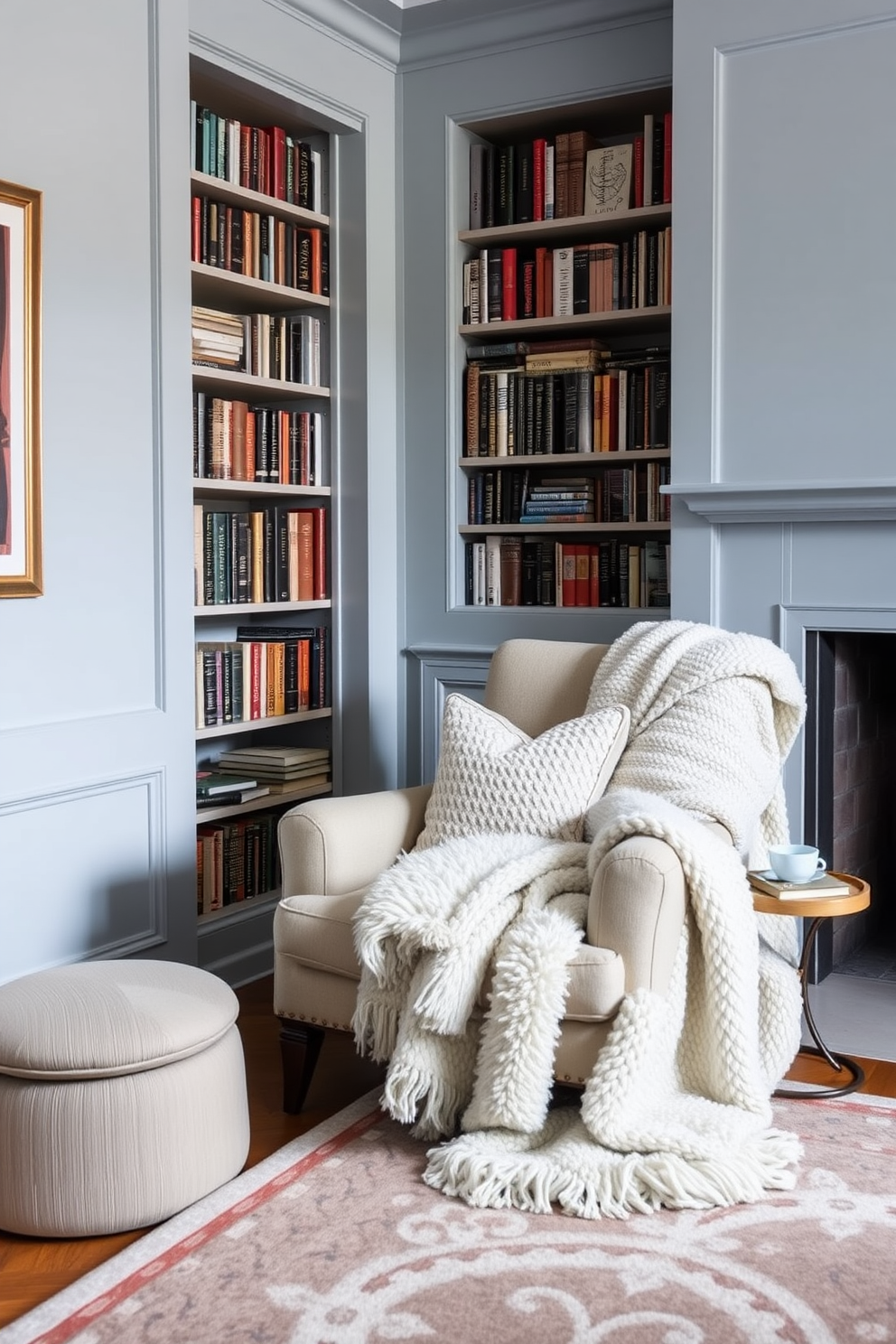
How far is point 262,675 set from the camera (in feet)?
12.9

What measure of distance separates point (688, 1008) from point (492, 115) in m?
2.74

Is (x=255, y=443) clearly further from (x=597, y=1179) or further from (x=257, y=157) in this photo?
(x=597, y=1179)

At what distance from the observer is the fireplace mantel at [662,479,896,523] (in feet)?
10.8

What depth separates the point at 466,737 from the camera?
3.02 m

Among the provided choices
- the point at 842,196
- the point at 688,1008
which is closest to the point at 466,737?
the point at 688,1008

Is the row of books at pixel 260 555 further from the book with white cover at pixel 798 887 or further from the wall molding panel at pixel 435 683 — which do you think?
the book with white cover at pixel 798 887

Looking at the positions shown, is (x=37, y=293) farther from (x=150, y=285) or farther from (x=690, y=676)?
(x=690, y=676)

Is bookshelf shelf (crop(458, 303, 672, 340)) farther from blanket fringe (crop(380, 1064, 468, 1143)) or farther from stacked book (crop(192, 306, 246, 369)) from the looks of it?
blanket fringe (crop(380, 1064, 468, 1143))

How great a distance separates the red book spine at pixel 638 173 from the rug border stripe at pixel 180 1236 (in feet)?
8.58

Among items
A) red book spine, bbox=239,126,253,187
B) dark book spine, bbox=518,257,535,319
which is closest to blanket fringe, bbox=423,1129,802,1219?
dark book spine, bbox=518,257,535,319

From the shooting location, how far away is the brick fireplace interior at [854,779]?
11.7 ft

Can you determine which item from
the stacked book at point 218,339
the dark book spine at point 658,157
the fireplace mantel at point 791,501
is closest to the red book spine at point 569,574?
the fireplace mantel at point 791,501

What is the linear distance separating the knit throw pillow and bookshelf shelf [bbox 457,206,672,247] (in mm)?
1618

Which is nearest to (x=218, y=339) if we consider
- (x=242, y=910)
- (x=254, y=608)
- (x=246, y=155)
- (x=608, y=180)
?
(x=246, y=155)
